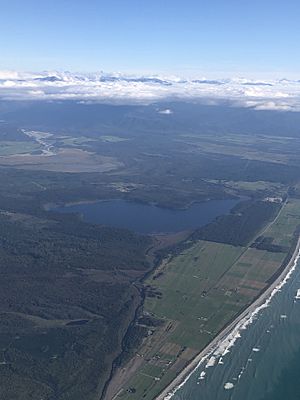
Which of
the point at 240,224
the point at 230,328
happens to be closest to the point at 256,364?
the point at 230,328

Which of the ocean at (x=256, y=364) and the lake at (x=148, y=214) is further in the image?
the lake at (x=148, y=214)

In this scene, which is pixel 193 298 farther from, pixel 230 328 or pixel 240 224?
pixel 240 224

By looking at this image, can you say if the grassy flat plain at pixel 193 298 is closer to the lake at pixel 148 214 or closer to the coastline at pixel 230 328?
the coastline at pixel 230 328

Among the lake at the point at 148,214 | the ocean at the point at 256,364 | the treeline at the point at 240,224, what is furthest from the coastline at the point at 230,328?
the lake at the point at 148,214

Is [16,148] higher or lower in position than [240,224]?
lower

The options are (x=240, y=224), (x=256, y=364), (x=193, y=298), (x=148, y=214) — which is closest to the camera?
(x=256, y=364)

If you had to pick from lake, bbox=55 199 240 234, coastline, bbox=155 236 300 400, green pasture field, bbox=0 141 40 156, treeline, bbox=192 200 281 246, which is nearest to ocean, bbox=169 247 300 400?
coastline, bbox=155 236 300 400

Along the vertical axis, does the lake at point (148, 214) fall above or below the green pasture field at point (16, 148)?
above

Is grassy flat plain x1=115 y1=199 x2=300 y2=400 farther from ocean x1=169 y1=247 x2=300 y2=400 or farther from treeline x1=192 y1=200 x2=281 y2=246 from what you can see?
treeline x1=192 y1=200 x2=281 y2=246
